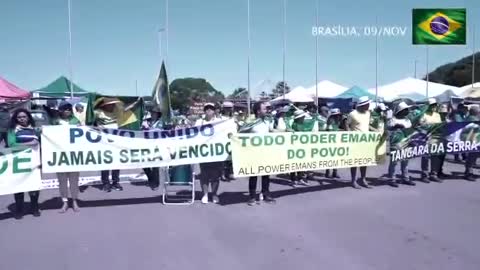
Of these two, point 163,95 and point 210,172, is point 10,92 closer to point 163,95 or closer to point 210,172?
point 163,95

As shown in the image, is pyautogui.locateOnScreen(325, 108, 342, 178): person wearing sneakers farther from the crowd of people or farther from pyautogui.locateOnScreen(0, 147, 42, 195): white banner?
pyautogui.locateOnScreen(0, 147, 42, 195): white banner

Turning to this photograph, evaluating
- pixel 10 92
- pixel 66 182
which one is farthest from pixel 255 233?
pixel 10 92

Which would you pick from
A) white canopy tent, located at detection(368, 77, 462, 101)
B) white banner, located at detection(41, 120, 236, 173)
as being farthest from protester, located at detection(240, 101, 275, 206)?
white canopy tent, located at detection(368, 77, 462, 101)

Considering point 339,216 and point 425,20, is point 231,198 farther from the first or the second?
point 425,20

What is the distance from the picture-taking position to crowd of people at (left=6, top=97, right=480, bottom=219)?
6875 mm

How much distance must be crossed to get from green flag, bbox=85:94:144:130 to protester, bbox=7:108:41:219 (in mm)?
2085

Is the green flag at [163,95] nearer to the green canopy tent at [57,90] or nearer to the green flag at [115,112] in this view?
the green flag at [115,112]

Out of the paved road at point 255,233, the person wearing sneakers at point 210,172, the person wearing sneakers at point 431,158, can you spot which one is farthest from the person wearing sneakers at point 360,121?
the person wearing sneakers at point 210,172

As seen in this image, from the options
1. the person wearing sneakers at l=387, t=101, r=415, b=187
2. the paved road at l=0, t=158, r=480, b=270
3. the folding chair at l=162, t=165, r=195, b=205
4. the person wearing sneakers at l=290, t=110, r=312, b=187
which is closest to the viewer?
the paved road at l=0, t=158, r=480, b=270

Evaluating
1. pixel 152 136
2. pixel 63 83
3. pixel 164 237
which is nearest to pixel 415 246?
pixel 164 237

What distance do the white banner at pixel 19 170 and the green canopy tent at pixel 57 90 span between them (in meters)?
14.8

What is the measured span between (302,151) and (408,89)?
21.1 metres

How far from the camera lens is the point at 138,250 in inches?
202

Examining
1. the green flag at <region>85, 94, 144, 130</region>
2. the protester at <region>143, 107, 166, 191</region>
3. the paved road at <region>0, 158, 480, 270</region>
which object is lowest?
the paved road at <region>0, 158, 480, 270</region>
